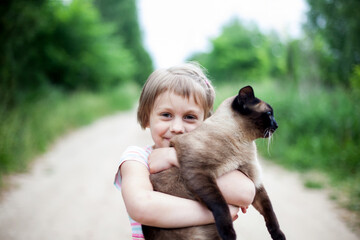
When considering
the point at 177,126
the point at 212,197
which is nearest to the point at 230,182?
the point at 212,197

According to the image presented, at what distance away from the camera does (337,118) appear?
21.5 feet

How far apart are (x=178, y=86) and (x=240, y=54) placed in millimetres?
26224

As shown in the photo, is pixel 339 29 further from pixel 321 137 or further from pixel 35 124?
pixel 35 124

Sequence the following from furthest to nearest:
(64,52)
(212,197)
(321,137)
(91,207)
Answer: (64,52), (321,137), (91,207), (212,197)

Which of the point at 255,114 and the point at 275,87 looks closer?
the point at 255,114

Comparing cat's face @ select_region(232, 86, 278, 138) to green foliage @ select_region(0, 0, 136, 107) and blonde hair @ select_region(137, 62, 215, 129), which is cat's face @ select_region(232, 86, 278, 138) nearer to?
blonde hair @ select_region(137, 62, 215, 129)

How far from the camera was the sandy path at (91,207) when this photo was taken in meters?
3.70

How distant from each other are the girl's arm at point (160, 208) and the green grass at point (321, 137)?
12.4 ft

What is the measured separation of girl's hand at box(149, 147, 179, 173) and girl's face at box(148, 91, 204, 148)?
0.46 ft

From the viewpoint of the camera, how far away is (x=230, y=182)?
1659 millimetres

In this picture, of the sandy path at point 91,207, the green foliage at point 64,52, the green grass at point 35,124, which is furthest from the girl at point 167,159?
the green foliage at point 64,52

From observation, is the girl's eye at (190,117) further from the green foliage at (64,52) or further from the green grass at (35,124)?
the green foliage at (64,52)

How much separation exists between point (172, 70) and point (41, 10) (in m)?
9.15

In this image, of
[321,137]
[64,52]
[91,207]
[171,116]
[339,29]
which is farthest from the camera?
[64,52]
